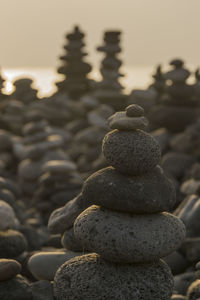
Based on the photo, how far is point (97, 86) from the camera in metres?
22.7

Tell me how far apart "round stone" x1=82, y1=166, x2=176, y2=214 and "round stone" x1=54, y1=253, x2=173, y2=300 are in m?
0.71

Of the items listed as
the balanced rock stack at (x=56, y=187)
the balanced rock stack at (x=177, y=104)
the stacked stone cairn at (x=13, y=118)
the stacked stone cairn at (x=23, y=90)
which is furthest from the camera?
the stacked stone cairn at (x=23, y=90)

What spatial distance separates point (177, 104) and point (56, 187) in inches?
198

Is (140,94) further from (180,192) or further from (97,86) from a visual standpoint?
(180,192)

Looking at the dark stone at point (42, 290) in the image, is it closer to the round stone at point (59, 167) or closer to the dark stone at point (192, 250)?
the dark stone at point (192, 250)

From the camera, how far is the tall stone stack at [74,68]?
24500 mm

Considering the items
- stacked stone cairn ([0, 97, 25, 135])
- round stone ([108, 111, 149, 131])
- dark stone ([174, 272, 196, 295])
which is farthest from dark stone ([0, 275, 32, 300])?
stacked stone cairn ([0, 97, 25, 135])

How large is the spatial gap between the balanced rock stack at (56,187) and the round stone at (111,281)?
7181mm

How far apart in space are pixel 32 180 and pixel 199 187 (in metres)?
6.32

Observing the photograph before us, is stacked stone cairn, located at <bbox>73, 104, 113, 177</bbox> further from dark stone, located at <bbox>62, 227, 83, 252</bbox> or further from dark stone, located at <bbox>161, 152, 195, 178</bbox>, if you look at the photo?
dark stone, located at <bbox>62, 227, 83, 252</bbox>

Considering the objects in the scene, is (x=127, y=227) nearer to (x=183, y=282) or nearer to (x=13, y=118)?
(x=183, y=282)

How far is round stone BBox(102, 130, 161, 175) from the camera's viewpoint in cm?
747

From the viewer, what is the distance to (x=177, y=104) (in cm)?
1858

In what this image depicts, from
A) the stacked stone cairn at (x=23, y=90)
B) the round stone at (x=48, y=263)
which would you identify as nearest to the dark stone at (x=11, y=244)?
the round stone at (x=48, y=263)
